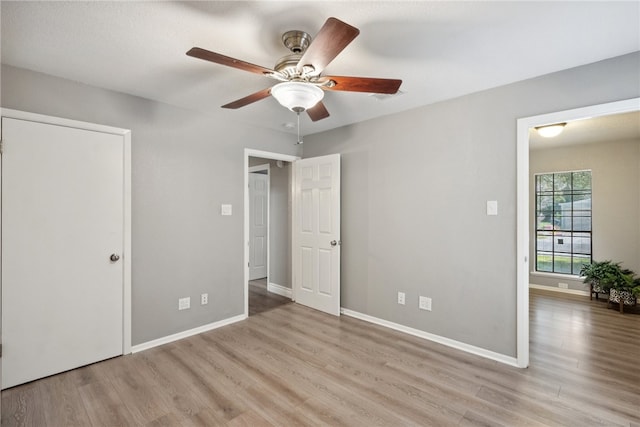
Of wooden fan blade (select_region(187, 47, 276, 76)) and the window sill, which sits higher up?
wooden fan blade (select_region(187, 47, 276, 76))

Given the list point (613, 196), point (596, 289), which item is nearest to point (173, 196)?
point (596, 289)

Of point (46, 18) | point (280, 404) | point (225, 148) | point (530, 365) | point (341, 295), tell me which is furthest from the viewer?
point (341, 295)

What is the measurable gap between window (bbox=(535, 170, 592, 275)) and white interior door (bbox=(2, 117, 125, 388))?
6342 millimetres

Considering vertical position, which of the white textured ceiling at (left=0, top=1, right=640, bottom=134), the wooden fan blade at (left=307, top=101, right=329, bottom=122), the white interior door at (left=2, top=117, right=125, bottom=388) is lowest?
the white interior door at (left=2, top=117, right=125, bottom=388)

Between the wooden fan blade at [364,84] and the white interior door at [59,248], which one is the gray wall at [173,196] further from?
the wooden fan blade at [364,84]

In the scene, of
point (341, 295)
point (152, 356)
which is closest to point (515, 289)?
point (341, 295)

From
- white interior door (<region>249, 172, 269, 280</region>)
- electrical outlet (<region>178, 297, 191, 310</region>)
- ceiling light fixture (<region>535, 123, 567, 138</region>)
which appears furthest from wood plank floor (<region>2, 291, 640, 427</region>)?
white interior door (<region>249, 172, 269, 280</region>)

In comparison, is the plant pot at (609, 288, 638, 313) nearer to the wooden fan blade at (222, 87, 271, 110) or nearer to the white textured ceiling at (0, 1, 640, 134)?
the white textured ceiling at (0, 1, 640, 134)

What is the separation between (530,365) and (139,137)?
13.4ft

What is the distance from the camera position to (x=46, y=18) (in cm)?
174

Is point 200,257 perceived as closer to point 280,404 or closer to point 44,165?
point 44,165

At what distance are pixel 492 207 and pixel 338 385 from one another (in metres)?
2.03

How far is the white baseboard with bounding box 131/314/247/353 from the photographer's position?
2897mm

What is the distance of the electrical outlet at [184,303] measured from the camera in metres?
3.17
